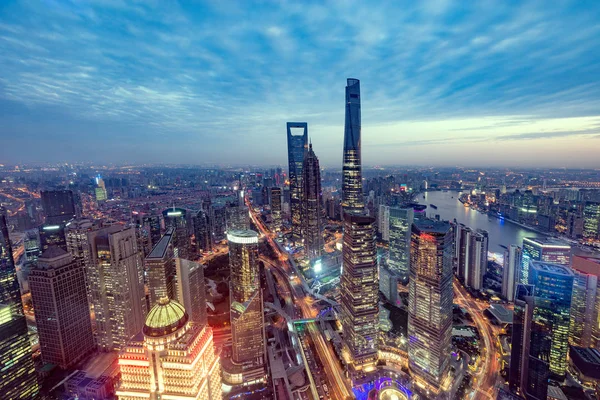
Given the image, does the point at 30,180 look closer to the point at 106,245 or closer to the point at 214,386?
the point at 106,245

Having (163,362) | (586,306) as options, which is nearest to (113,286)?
(163,362)

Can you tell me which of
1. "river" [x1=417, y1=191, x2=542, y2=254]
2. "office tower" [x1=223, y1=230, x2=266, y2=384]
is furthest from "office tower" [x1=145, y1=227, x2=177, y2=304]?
"river" [x1=417, y1=191, x2=542, y2=254]

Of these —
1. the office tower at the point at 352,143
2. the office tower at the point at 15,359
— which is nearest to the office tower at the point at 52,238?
the office tower at the point at 15,359

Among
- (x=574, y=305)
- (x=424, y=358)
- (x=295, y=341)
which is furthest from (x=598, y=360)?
(x=295, y=341)

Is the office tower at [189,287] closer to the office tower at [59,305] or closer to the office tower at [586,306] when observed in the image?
the office tower at [59,305]

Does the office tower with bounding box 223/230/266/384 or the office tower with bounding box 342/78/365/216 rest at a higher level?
the office tower with bounding box 342/78/365/216

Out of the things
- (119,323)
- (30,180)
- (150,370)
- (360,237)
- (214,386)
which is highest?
(30,180)

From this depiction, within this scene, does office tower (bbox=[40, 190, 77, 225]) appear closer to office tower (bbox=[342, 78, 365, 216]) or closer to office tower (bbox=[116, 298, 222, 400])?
office tower (bbox=[116, 298, 222, 400])
